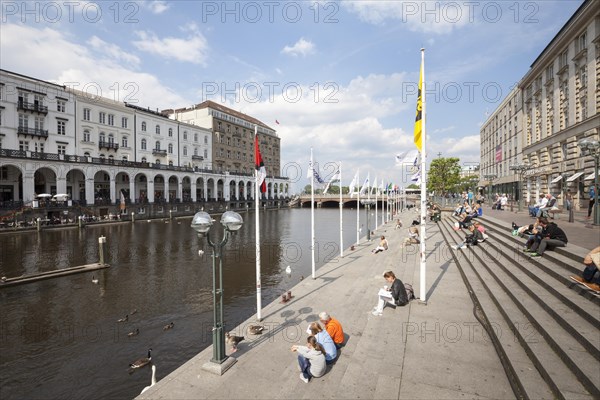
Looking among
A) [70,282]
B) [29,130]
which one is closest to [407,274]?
[70,282]

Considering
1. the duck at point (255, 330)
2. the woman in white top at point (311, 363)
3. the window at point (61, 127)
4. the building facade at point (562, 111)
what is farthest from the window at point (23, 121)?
the building facade at point (562, 111)

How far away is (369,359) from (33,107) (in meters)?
55.3

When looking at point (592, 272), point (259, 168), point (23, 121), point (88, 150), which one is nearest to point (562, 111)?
point (592, 272)

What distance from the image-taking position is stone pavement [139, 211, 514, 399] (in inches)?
226

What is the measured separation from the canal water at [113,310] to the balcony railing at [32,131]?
77.4 ft

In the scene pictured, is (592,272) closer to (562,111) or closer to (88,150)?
(562,111)

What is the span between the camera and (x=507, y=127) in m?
53.8

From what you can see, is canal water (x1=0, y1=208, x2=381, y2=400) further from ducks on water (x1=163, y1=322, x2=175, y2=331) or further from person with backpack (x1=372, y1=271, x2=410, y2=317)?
person with backpack (x1=372, y1=271, x2=410, y2=317)

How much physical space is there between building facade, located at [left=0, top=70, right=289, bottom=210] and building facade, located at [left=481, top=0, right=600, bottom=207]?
184ft

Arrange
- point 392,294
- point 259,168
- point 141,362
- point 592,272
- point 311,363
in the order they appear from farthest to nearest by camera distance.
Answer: point 392,294 → point 259,168 → point 141,362 → point 592,272 → point 311,363

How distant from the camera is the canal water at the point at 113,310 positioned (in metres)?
8.42

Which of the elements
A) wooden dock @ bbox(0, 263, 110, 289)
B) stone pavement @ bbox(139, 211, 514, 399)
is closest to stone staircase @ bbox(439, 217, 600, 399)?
stone pavement @ bbox(139, 211, 514, 399)

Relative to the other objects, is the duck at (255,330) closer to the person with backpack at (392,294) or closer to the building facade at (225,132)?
the person with backpack at (392,294)

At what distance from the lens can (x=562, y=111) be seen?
30500 millimetres
